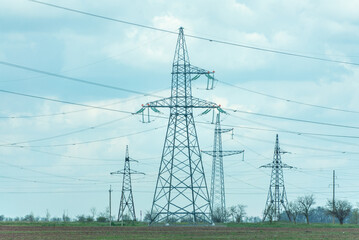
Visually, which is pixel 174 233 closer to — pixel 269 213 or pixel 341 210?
pixel 269 213

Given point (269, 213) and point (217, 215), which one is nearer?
point (269, 213)

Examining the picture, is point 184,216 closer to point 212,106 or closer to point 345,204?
point 212,106

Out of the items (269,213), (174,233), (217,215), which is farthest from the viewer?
(217,215)

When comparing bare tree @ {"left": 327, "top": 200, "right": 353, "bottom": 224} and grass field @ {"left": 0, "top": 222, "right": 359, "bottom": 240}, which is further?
bare tree @ {"left": 327, "top": 200, "right": 353, "bottom": 224}

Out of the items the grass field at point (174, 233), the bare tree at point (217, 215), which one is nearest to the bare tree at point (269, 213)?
the bare tree at point (217, 215)

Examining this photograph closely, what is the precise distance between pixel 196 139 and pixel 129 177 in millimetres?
36718

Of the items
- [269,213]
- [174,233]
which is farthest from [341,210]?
[174,233]

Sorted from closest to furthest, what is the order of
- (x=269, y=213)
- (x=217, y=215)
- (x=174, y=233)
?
(x=174, y=233)
(x=269, y=213)
(x=217, y=215)

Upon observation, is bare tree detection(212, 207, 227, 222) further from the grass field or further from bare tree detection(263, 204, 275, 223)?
the grass field

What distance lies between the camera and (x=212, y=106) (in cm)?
7681

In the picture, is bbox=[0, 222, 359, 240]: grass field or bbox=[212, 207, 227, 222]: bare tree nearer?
bbox=[0, 222, 359, 240]: grass field

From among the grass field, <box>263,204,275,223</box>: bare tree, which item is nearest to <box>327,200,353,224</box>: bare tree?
<box>263,204,275,223</box>: bare tree

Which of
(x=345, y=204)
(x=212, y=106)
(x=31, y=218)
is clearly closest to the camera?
(x=212, y=106)

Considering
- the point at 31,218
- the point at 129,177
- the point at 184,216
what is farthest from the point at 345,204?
the point at 31,218
